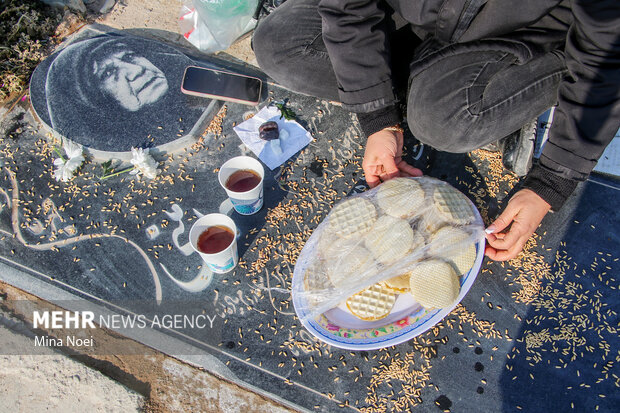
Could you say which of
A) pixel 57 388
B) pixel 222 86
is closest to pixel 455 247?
pixel 222 86

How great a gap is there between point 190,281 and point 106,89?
1666 mm

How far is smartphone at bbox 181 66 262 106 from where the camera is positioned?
311 centimetres

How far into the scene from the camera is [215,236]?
7.84 ft

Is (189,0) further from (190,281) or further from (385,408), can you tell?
(385,408)

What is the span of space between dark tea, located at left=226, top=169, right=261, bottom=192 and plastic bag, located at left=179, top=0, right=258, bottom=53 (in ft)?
4.63

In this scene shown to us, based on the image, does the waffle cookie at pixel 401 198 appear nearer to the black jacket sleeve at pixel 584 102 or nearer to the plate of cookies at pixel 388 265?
the plate of cookies at pixel 388 265

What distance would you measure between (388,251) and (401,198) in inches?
11.9

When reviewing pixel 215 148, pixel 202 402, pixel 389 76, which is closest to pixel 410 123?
pixel 389 76

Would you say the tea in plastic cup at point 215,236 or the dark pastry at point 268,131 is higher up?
the dark pastry at point 268,131

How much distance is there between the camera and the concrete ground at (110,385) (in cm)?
238

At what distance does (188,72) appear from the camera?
314 cm

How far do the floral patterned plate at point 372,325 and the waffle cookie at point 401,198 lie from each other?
46 centimetres

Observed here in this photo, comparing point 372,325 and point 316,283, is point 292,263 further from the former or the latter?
point 372,325

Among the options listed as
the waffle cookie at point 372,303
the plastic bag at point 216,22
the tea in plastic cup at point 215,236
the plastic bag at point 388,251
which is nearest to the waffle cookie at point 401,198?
the plastic bag at point 388,251
